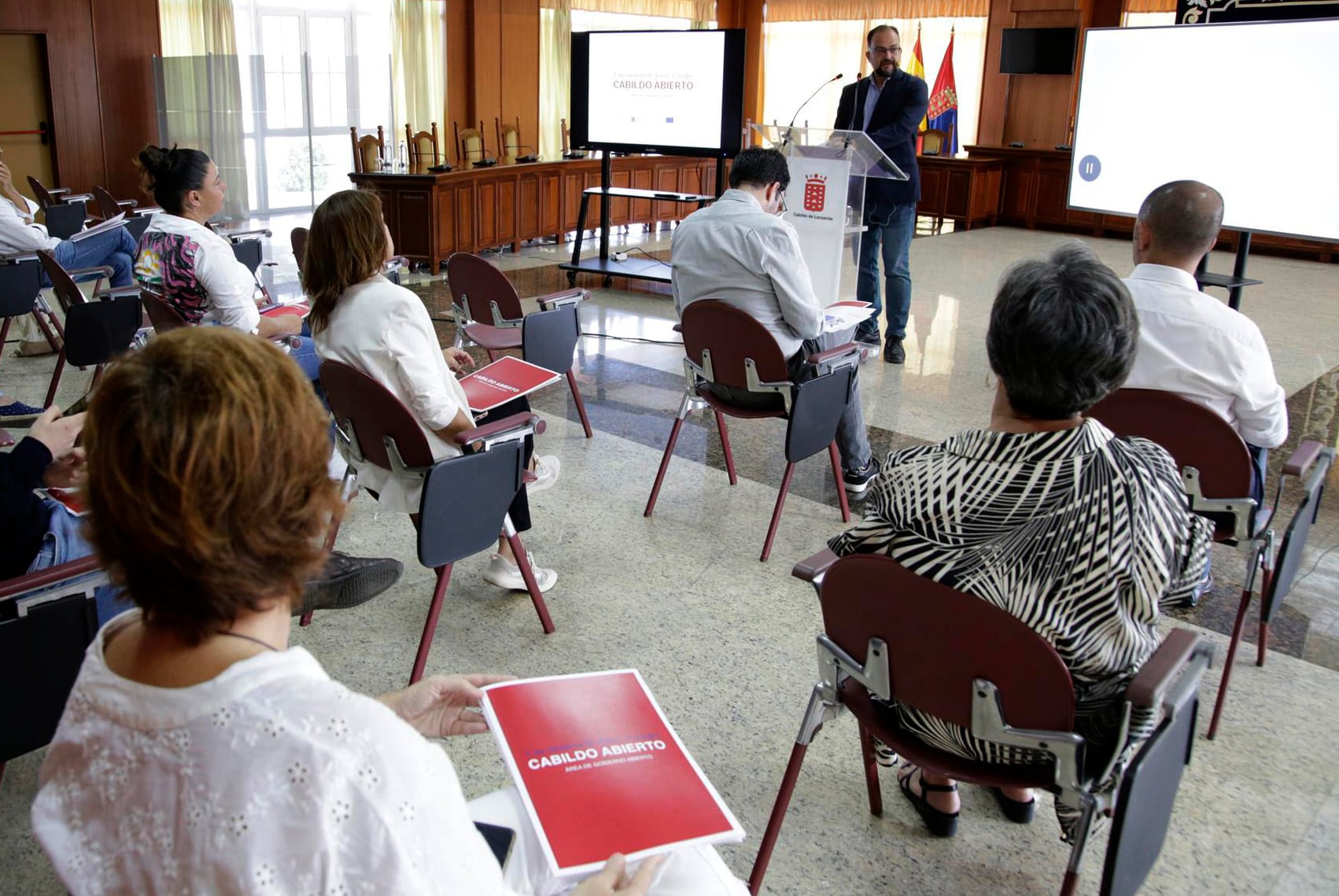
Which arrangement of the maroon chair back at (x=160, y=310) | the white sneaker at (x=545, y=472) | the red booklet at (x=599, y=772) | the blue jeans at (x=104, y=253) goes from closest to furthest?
the red booklet at (x=599, y=772) → the white sneaker at (x=545, y=472) → the maroon chair back at (x=160, y=310) → the blue jeans at (x=104, y=253)

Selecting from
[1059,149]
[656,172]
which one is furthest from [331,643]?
[1059,149]

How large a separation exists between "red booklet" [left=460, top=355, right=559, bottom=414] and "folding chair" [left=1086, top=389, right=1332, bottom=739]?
4.63ft

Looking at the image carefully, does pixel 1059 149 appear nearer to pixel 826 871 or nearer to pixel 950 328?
pixel 950 328

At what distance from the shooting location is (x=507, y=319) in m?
4.35

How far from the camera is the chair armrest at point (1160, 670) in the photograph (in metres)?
1.49

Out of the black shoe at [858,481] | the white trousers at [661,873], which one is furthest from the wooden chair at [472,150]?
the white trousers at [661,873]

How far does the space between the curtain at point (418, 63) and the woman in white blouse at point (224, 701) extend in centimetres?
1045

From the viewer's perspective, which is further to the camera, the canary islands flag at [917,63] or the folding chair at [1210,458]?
the canary islands flag at [917,63]

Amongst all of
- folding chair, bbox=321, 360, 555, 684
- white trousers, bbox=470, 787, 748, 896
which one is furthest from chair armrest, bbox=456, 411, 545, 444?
white trousers, bbox=470, 787, 748, 896

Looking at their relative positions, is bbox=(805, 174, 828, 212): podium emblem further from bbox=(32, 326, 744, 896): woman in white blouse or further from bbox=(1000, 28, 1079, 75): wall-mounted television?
bbox=(1000, 28, 1079, 75): wall-mounted television

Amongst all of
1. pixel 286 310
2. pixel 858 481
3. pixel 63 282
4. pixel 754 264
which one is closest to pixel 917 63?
pixel 858 481

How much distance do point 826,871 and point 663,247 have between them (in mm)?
8010

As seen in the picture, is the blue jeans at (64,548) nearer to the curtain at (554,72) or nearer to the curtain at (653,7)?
the curtain at (554,72)

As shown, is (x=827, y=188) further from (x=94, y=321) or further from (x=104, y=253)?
(x=104, y=253)
